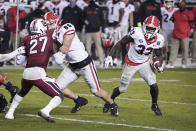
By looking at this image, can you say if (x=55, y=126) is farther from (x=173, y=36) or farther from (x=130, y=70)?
(x=173, y=36)

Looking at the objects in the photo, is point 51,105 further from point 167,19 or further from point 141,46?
point 167,19

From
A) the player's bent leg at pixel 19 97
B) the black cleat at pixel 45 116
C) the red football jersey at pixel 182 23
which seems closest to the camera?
the black cleat at pixel 45 116

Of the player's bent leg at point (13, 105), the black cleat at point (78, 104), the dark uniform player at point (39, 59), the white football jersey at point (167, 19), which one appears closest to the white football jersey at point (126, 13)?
the white football jersey at point (167, 19)

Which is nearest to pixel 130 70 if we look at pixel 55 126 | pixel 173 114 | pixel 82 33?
pixel 173 114

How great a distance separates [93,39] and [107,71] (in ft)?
4.86

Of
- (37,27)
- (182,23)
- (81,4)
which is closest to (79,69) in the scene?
(37,27)

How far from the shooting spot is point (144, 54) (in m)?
9.51

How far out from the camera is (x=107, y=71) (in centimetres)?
1594

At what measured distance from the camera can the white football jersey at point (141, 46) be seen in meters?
9.45

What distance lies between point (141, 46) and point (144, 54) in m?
0.14

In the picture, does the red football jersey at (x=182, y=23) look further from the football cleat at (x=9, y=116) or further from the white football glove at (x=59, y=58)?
the football cleat at (x=9, y=116)

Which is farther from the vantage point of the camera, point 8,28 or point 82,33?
point 82,33

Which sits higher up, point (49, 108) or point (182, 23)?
point (49, 108)

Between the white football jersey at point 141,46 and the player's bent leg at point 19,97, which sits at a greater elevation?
the white football jersey at point 141,46
